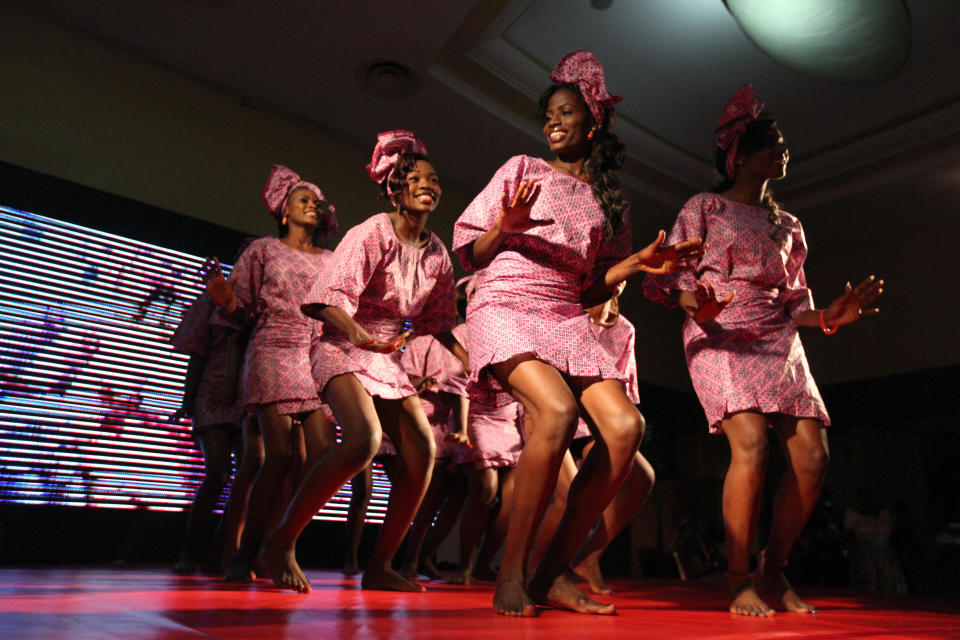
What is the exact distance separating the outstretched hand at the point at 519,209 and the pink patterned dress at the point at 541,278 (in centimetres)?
15

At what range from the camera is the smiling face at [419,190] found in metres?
2.71

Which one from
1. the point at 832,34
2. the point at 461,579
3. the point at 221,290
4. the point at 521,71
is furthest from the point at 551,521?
the point at 521,71

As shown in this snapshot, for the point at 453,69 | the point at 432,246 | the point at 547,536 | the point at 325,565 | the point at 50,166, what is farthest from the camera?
the point at 453,69

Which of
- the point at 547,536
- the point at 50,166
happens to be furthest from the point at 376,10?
the point at 547,536

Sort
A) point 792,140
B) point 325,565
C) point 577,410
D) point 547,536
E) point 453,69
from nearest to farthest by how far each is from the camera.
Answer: point 577,410 < point 547,536 < point 325,565 < point 453,69 < point 792,140

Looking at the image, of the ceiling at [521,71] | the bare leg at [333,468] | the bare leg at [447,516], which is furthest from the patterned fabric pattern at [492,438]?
the ceiling at [521,71]

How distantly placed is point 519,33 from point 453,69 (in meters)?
0.58

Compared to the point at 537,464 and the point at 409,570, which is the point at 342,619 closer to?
the point at 537,464

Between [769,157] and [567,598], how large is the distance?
1638mm

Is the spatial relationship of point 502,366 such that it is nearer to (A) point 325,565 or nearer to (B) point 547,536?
(B) point 547,536

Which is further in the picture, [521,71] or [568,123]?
[521,71]

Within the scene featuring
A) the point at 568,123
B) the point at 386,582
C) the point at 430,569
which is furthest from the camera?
the point at 430,569

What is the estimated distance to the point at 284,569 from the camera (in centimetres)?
235

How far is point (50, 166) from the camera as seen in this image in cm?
464
